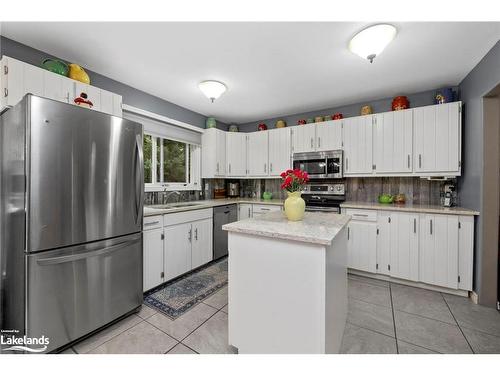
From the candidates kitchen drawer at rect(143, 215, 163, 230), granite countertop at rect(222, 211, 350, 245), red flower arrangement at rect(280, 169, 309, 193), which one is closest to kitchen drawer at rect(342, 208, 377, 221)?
granite countertop at rect(222, 211, 350, 245)

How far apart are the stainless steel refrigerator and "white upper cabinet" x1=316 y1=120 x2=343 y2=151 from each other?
273 centimetres

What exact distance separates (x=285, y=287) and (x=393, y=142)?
8.74 ft

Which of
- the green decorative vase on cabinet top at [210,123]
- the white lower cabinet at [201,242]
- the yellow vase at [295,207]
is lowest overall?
the white lower cabinet at [201,242]

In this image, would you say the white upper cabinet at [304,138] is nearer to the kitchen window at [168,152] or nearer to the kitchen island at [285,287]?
the kitchen window at [168,152]

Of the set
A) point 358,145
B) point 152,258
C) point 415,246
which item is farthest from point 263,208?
point 415,246

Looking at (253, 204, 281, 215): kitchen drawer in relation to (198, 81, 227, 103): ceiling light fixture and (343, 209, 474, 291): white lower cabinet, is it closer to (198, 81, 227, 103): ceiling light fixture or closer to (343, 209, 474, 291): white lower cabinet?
(343, 209, 474, 291): white lower cabinet

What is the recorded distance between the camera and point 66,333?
4.85 feet

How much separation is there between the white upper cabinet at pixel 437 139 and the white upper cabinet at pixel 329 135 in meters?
0.93

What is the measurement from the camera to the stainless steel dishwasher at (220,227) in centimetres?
329

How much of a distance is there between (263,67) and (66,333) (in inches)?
114

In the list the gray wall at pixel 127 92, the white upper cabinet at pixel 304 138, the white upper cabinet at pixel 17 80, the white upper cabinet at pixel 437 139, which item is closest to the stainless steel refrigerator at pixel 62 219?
the white upper cabinet at pixel 17 80
